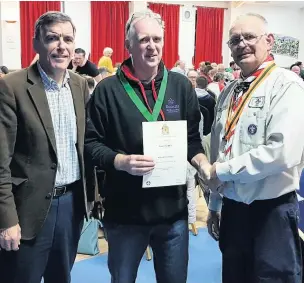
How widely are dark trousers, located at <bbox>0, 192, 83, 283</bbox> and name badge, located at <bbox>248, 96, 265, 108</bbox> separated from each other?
2.82ft

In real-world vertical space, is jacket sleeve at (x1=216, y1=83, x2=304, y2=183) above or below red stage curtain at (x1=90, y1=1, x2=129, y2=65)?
below

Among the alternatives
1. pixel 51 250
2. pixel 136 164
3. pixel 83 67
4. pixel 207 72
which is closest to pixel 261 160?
pixel 136 164

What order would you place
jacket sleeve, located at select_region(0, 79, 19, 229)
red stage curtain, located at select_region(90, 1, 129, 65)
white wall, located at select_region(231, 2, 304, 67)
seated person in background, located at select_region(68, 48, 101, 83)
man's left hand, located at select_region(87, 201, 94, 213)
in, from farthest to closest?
white wall, located at select_region(231, 2, 304, 67) < red stage curtain, located at select_region(90, 1, 129, 65) < seated person in background, located at select_region(68, 48, 101, 83) < man's left hand, located at select_region(87, 201, 94, 213) < jacket sleeve, located at select_region(0, 79, 19, 229)

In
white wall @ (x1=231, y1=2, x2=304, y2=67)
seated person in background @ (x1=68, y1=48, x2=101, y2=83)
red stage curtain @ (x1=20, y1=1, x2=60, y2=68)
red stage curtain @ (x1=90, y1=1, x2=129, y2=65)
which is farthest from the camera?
white wall @ (x1=231, y1=2, x2=304, y2=67)

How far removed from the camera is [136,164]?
1.53m

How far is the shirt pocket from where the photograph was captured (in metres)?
1.54

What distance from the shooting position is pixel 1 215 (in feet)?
5.20

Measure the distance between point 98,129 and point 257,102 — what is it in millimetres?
661

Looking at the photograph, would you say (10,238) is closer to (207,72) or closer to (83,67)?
(83,67)

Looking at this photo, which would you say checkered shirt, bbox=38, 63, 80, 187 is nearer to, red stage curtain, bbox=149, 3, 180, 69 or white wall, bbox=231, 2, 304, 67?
red stage curtain, bbox=149, 3, 180, 69

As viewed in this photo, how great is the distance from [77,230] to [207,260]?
1.75 metres

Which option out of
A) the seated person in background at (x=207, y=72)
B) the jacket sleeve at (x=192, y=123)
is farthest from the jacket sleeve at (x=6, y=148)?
the seated person in background at (x=207, y=72)

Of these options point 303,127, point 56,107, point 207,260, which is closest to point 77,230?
point 56,107

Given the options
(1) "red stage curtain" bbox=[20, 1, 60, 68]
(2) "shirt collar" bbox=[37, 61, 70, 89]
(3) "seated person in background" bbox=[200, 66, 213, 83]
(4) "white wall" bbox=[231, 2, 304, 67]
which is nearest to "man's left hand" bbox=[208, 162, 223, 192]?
(2) "shirt collar" bbox=[37, 61, 70, 89]
